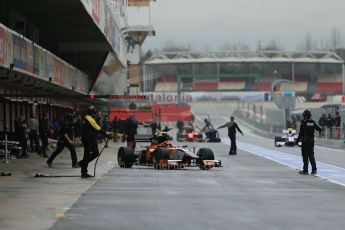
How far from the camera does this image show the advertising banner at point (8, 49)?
72.4 ft

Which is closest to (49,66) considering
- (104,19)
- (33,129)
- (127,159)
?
(33,129)

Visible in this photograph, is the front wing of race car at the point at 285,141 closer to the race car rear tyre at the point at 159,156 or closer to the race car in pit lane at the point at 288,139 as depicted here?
the race car in pit lane at the point at 288,139

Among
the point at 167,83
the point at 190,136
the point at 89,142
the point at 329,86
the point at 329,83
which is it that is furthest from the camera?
the point at 167,83

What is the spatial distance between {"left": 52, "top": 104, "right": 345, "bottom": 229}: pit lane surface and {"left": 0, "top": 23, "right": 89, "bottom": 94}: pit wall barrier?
4483mm

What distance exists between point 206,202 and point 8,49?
10869mm

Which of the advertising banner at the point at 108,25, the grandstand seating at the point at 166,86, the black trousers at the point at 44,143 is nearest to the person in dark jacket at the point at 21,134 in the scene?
the black trousers at the point at 44,143

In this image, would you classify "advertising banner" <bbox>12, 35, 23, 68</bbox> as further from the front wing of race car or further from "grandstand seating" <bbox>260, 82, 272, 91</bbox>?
"grandstand seating" <bbox>260, 82, 272, 91</bbox>

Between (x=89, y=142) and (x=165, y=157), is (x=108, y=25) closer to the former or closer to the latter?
(x=165, y=157)

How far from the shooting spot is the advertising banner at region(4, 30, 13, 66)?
2208 centimetres

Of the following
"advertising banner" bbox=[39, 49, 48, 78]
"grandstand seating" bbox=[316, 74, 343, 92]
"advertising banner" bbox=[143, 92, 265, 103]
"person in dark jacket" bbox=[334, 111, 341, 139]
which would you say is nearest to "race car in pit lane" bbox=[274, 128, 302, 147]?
"person in dark jacket" bbox=[334, 111, 341, 139]

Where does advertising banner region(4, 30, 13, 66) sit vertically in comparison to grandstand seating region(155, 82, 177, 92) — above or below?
below

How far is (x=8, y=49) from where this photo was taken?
73.9 ft

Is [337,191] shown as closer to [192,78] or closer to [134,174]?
[134,174]

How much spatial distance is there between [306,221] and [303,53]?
149731 millimetres
